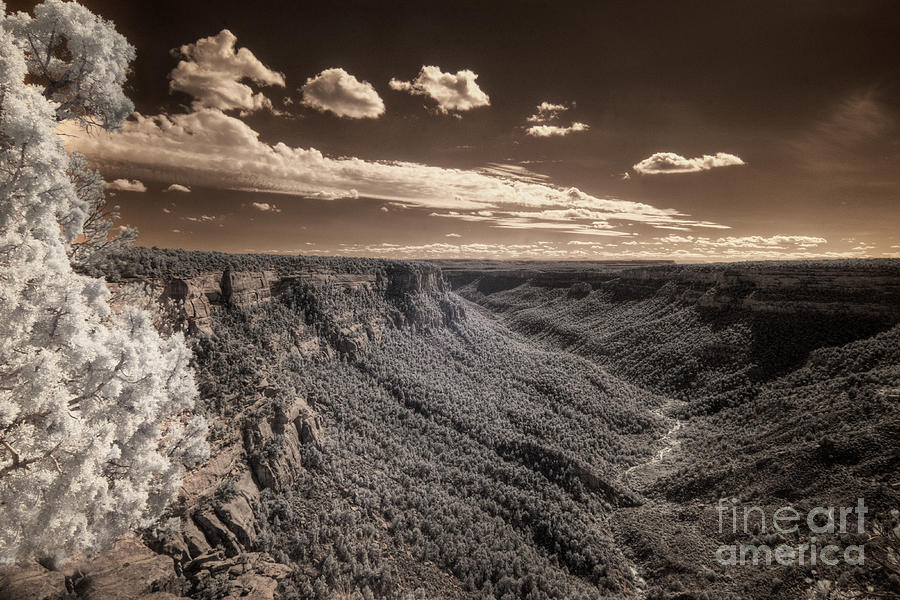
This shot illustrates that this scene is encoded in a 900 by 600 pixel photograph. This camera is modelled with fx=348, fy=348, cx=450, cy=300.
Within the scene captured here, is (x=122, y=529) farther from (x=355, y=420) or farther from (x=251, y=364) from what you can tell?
(x=355, y=420)

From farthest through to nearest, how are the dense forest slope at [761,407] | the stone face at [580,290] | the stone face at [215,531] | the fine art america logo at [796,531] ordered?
the stone face at [580,290], the dense forest slope at [761,407], the fine art america logo at [796,531], the stone face at [215,531]

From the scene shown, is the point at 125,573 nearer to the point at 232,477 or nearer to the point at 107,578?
the point at 107,578

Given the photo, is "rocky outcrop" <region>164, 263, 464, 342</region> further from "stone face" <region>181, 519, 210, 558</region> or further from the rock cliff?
"stone face" <region>181, 519, 210, 558</region>

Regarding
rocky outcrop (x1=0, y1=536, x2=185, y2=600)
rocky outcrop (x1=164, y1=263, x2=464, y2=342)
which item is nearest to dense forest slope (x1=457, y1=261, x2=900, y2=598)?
rocky outcrop (x1=0, y1=536, x2=185, y2=600)

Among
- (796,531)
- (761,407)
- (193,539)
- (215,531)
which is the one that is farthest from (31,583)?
(761,407)

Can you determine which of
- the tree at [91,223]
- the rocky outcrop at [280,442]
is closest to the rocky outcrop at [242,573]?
the rocky outcrop at [280,442]

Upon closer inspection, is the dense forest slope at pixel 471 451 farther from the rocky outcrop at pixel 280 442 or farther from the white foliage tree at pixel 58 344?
the white foliage tree at pixel 58 344
